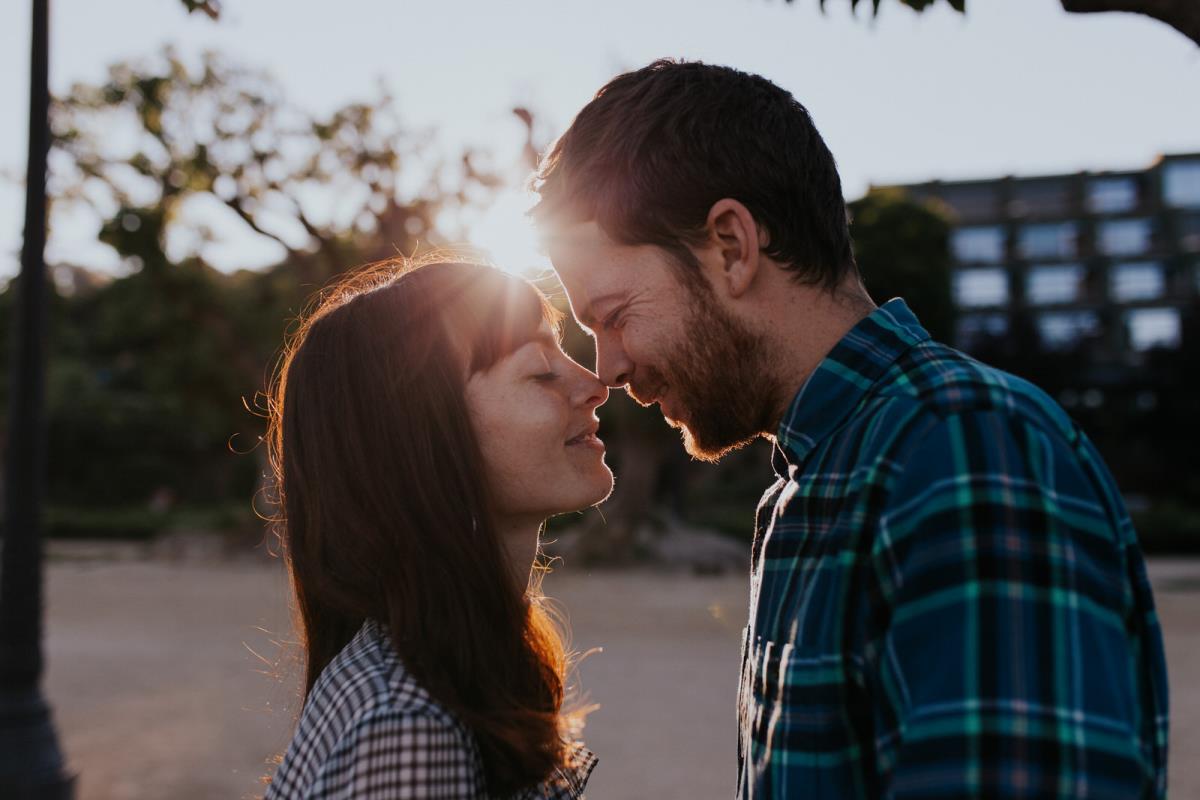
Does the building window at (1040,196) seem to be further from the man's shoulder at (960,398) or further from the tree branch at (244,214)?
the man's shoulder at (960,398)

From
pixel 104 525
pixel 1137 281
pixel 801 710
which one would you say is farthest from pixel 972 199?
pixel 801 710

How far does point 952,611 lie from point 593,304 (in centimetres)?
90

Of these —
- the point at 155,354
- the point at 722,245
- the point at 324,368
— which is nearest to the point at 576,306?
the point at 722,245

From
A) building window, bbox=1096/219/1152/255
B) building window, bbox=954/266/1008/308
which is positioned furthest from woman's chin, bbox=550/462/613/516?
building window, bbox=1096/219/1152/255

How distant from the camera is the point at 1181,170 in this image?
192 feet

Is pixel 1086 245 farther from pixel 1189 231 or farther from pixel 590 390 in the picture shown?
pixel 590 390

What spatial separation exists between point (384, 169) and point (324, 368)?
19455 millimetres

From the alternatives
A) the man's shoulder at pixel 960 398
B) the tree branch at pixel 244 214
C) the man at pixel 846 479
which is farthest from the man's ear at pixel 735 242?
the tree branch at pixel 244 214

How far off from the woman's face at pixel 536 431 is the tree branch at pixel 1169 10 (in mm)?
1388

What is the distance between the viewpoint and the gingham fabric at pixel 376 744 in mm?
1521

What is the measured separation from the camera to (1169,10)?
7.78 feet

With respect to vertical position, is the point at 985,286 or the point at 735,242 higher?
→ the point at 985,286

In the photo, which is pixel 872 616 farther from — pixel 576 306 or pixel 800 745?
pixel 576 306

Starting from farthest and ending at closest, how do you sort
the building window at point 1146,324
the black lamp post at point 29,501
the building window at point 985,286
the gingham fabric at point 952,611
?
the building window at point 985,286, the building window at point 1146,324, the black lamp post at point 29,501, the gingham fabric at point 952,611
